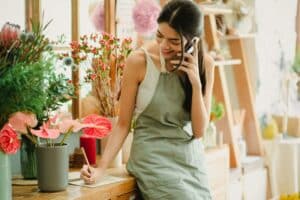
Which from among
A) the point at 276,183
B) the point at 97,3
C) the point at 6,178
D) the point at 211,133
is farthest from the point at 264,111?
the point at 6,178

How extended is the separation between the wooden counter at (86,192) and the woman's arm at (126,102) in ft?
0.31

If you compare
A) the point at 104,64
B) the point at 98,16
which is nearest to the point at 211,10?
the point at 98,16

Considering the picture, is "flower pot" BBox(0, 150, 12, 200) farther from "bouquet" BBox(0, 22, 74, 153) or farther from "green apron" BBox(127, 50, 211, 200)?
"green apron" BBox(127, 50, 211, 200)

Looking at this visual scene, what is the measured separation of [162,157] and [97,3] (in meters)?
0.89

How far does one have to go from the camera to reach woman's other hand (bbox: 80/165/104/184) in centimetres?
185

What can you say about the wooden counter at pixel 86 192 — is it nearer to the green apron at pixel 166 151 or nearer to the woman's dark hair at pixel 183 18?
the green apron at pixel 166 151

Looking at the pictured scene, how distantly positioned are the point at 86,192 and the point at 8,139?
39cm

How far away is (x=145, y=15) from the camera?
240 cm

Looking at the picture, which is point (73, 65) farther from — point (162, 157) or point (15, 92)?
point (15, 92)

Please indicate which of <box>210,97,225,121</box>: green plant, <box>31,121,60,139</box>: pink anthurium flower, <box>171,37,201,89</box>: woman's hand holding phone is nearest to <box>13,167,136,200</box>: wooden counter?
<box>31,121,60,139</box>: pink anthurium flower

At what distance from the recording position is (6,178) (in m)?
1.55

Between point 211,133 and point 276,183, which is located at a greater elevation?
point 211,133

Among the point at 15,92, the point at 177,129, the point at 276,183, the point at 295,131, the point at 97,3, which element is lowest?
the point at 276,183

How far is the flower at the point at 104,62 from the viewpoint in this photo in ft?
7.16
